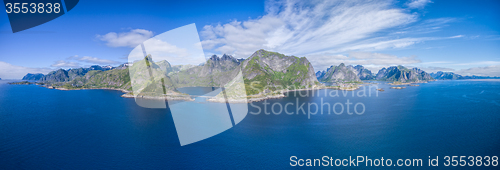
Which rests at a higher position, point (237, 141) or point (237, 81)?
point (237, 81)

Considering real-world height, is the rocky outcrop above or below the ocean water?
above

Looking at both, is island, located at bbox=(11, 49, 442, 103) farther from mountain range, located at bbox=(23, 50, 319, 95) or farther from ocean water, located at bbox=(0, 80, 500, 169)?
ocean water, located at bbox=(0, 80, 500, 169)

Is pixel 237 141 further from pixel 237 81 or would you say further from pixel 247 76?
pixel 247 76

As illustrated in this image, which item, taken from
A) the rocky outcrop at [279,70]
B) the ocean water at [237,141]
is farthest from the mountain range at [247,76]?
the ocean water at [237,141]

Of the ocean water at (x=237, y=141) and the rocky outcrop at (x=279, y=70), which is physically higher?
the rocky outcrop at (x=279, y=70)

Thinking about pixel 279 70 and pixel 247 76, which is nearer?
pixel 247 76

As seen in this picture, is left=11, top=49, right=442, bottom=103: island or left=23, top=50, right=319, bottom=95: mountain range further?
left=23, top=50, right=319, bottom=95: mountain range

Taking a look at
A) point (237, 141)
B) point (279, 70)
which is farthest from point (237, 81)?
point (279, 70)

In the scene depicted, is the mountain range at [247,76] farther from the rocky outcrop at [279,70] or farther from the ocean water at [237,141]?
the ocean water at [237,141]

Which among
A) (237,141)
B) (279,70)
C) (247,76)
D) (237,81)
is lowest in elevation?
(237,141)

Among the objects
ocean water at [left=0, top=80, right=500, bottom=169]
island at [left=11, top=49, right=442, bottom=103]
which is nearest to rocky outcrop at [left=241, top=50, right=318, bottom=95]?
island at [left=11, top=49, right=442, bottom=103]

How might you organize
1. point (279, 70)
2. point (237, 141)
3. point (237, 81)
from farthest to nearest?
1. point (279, 70)
2. point (237, 81)
3. point (237, 141)

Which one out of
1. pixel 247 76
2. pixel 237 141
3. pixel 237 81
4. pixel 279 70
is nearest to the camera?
pixel 237 141
